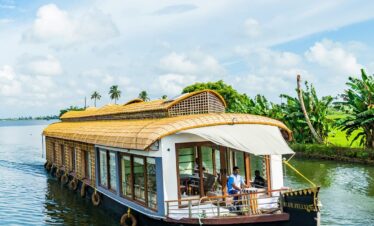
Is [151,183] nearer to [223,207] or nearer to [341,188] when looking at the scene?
[223,207]

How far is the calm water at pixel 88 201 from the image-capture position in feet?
44.7

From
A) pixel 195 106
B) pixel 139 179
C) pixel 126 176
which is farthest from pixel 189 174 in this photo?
pixel 195 106

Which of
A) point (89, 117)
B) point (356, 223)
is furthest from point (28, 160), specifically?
point (356, 223)

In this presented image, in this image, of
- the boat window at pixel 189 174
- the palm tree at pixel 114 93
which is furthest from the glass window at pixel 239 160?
the palm tree at pixel 114 93

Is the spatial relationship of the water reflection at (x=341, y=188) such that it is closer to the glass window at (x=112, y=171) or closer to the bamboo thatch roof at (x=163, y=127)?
the bamboo thatch roof at (x=163, y=127)

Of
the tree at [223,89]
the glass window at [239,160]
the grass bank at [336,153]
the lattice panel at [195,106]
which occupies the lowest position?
the grass bank at [336,153]

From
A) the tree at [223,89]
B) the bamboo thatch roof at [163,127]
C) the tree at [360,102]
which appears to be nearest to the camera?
the bamboo thatch roof at [163,127]

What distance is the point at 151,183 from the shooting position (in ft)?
32.8

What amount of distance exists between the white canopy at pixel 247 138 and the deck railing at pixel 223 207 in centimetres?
86

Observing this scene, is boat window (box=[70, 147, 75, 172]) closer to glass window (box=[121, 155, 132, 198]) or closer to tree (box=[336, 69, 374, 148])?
glass window (box=[121, 155, 132, 198])

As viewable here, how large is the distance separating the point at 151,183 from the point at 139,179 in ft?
2.60

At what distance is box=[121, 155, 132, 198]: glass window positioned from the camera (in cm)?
1119

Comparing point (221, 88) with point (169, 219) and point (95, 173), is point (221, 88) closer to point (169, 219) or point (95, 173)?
point (95, 173)

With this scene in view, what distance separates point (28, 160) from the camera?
32250mm
